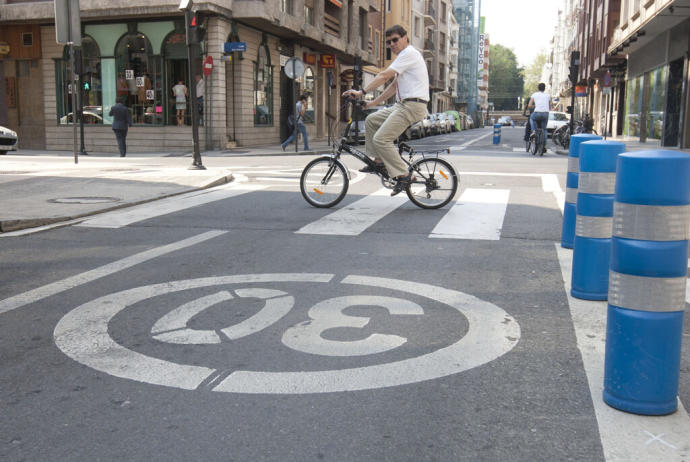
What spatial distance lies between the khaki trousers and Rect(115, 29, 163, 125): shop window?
18486mm

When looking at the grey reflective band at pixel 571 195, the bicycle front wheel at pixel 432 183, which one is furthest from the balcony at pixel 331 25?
the grey reflective band at pixel 571 195

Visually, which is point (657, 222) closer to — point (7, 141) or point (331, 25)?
point (7, 141)

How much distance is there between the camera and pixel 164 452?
8.01ft

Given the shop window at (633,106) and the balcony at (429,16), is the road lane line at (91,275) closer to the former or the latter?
the shop window at (633,106)

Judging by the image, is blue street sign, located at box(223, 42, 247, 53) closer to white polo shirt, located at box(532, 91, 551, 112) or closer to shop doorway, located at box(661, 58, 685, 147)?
white polo shirt, located at box(532, 91, 551, 112)

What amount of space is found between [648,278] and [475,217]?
541 centimetres

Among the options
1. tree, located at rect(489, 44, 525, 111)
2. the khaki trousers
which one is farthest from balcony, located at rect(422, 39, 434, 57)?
tree, located at rect(489, 44, 525, 111)

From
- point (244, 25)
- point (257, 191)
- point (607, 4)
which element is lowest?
point (257, 191)

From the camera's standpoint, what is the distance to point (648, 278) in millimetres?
2639

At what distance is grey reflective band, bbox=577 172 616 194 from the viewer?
13.8 ft

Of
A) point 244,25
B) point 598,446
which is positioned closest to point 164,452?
point 598,446

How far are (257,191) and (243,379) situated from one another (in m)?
7.66

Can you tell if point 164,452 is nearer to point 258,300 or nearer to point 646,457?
point 646,457

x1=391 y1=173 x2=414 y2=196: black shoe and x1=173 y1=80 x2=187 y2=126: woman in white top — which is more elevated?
x1=173 y1=80 x2=187 y2=126: woman in white top
